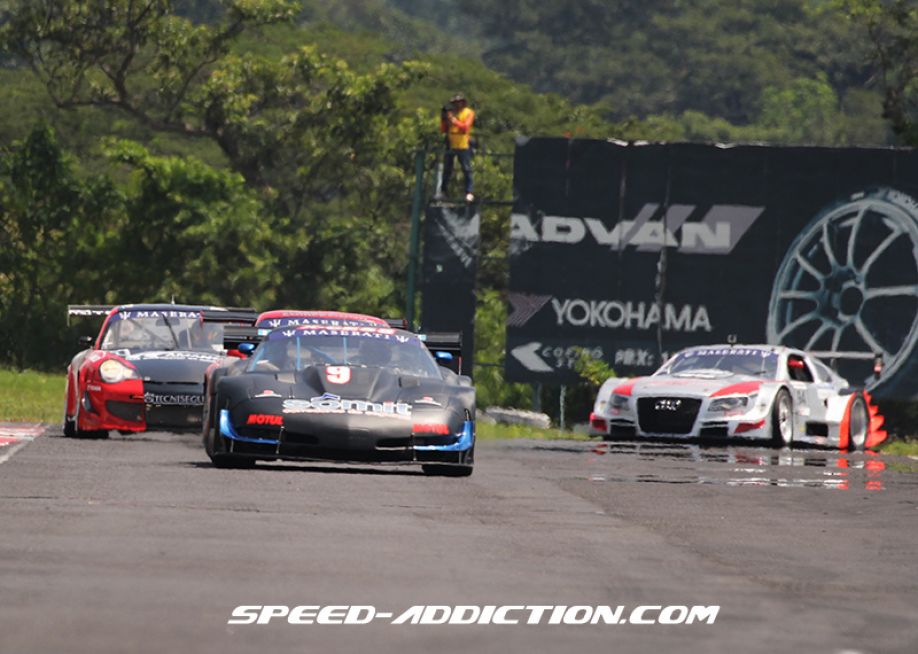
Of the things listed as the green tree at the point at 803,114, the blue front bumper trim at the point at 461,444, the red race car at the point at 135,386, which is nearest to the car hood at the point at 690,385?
the red race car at the point at 135,386

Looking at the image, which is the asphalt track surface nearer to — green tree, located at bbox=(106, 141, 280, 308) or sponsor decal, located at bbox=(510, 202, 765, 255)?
sponsor decal, located at bbox=(510, 202, 765, 255)

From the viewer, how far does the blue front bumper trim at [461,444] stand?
1617 centimetres

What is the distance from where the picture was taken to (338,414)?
15953 millimetres

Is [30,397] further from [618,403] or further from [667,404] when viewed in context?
[667,404]

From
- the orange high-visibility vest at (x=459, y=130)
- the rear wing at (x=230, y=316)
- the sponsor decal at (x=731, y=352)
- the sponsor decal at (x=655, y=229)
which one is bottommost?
the sponsor decal at (x=731, y=352)

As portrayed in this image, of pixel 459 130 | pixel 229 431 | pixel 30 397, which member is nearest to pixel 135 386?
pixel 229 431

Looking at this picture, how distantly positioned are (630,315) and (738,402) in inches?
383

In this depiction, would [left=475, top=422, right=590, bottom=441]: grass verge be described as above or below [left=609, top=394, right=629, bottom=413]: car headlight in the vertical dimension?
below

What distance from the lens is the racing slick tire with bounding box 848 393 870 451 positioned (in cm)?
2712

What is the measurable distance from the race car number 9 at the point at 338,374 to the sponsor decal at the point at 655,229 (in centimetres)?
1830

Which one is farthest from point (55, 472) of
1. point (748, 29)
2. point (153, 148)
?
point (748, 29)

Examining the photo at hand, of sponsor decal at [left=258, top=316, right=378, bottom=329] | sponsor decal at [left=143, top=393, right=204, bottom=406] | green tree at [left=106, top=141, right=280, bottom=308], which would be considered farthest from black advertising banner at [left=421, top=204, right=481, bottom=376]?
sponsor decal at [left=143, top=393, right=204, bottom=406]

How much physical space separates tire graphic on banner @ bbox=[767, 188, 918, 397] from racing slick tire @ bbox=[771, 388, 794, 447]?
8913 millimetres

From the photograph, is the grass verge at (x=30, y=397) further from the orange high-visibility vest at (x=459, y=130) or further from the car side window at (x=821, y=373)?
the car side window at (x=821, y=373)
